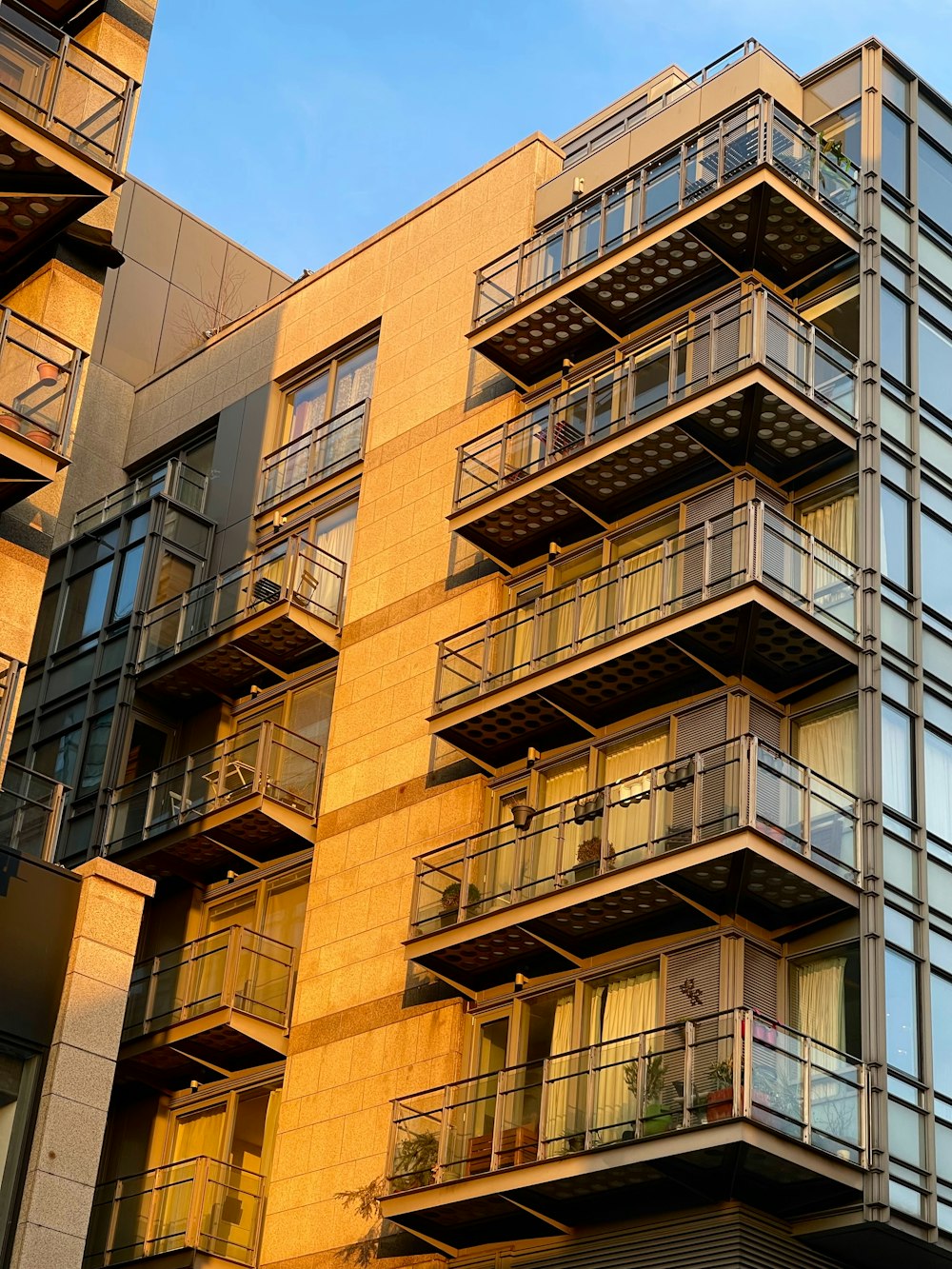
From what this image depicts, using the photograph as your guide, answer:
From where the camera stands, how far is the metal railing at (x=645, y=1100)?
2131 centimetres

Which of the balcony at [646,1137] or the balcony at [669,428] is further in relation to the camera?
the balcony at [669,428]

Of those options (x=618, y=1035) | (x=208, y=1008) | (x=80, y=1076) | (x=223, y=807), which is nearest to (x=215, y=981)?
(x=208, y=1008)

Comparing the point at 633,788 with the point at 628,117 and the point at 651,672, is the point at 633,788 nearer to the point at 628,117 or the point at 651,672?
the point at 651,672

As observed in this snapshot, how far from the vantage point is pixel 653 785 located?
24422mm

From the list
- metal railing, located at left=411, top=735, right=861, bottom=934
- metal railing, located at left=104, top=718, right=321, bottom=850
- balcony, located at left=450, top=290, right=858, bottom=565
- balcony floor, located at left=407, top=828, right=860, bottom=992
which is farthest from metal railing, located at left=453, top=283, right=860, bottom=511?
balcony floor, located at left=407, top=828, right=860, bottom=992

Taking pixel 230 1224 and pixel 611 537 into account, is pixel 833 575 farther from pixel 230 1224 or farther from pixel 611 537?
pixel 230 1224

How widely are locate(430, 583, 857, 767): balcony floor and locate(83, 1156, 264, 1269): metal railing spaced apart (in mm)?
7269

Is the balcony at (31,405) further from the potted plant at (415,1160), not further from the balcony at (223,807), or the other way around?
the balcony at (223,807)

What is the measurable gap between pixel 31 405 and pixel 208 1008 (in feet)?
40.9

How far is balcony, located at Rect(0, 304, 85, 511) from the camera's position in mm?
18703

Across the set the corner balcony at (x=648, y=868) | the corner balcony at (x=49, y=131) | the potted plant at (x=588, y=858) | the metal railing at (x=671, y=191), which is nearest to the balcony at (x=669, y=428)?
the metal railing at (x=671, y=191)

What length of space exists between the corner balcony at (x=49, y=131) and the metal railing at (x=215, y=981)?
12.7 metres

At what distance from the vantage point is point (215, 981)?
29.0m

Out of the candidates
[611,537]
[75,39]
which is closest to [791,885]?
[611,537]
